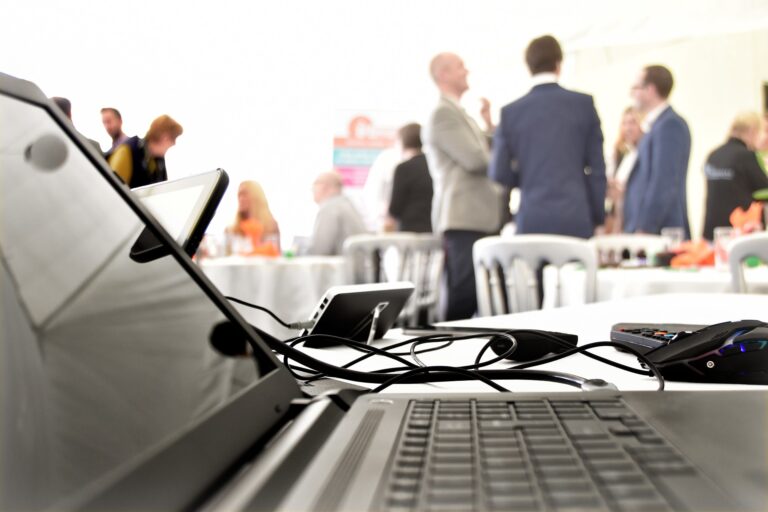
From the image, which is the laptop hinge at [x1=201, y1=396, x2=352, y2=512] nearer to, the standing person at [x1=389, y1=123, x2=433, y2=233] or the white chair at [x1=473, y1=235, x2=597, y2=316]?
the white chair at [x1=473, y1=235, x2=597, y2=316]

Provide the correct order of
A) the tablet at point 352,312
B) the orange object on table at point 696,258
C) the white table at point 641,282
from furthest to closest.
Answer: the orange object on table at point 696,258
the white table at point 641,282
the tablet at point 352,312

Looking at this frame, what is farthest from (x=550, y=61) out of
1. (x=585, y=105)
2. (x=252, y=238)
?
(x=252, y=238)

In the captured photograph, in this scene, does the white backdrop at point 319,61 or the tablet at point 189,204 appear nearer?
the tablet at point 189,204

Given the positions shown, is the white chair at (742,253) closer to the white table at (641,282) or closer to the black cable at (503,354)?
the white table at (641,282)

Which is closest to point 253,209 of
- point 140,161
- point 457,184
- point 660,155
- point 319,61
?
point 457,184

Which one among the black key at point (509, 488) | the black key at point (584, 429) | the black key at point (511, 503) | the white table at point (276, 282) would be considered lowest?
the white table at point (276, 282)

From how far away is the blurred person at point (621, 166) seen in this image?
4.76m

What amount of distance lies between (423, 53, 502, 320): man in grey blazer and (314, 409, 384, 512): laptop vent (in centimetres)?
265

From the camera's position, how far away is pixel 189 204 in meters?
0.68

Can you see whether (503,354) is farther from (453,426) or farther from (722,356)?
(453,426)

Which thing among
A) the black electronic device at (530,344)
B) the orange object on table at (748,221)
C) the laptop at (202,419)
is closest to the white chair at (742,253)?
the orange object on table at (748,221)

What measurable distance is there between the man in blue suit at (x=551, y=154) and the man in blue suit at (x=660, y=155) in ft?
3.89

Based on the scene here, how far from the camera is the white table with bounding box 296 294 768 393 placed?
528 mm

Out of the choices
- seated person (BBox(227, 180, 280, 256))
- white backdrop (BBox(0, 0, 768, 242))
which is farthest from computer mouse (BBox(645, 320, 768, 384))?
white backdrop (BBox(0, 0, 768, 242))
